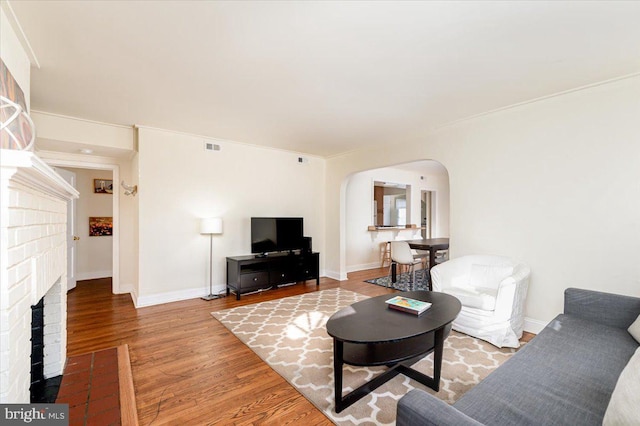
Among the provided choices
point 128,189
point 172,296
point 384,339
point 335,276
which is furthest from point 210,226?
point 384,339

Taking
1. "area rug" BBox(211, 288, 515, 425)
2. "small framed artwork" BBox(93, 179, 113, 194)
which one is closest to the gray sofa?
"area rug" BBox(211, 288, 515, 425)

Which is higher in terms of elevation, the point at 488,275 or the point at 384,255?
the point at 488,275

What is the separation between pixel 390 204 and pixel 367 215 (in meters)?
1.39

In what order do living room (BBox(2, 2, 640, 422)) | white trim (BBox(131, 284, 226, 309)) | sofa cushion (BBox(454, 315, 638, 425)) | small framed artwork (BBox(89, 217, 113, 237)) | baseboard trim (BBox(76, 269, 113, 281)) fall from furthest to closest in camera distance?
small framed artwork (BBox(89, 217, 113, 237)) → baseboard trim (BBox(76, 269, 113, 281)) → white trim (BBox(131, 284, 226, 309)) → living room (BBox(2, 2, 640, 422)) → sofa cushion (BBox(454, 315, 638, 425))

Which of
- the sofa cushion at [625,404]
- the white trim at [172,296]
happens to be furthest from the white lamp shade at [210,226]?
Result: the sofa cushion at [625,404]

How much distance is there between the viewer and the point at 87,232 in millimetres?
6074

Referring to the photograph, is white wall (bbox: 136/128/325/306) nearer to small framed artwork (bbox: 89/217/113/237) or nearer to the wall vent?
the wall vent

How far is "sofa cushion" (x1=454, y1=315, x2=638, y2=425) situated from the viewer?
4.06 feet

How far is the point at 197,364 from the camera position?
2.52 metres

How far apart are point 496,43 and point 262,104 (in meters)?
2.27

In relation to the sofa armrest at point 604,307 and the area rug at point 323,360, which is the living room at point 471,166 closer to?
the sofa armrest at point 604,307

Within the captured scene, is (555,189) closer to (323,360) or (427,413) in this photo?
(323,360)

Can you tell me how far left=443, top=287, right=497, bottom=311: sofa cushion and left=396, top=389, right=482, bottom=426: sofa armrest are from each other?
2.13 metres

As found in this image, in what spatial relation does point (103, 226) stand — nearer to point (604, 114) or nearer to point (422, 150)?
point (422, 150)
